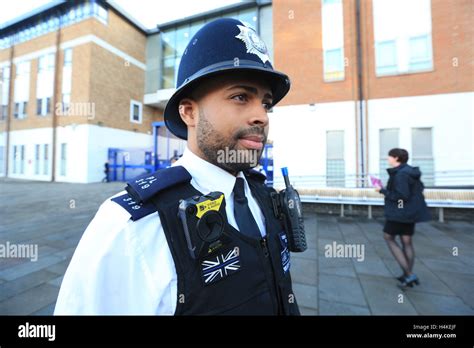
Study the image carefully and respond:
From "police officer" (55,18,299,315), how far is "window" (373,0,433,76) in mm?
10353

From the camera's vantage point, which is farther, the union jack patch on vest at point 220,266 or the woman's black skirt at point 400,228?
the woman's black skirt at point 400,228

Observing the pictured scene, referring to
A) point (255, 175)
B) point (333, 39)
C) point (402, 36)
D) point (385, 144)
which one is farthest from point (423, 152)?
point (255, 175)

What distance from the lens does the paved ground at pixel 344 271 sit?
2635 millimetres

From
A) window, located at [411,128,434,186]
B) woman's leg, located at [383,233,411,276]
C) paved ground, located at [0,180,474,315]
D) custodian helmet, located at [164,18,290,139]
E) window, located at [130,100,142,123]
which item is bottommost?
paved ground, located at [0,180,474,315]

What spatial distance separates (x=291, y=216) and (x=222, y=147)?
52cm

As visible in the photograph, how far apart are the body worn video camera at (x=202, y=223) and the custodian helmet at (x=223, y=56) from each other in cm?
52

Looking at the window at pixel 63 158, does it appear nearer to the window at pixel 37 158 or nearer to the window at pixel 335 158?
the window at pixel 37 158

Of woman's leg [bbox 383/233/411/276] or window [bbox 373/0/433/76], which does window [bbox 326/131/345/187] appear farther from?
woman's leg [bbox 383/233/411/276]

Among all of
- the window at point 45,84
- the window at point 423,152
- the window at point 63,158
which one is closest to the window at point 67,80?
the window at point 45,84

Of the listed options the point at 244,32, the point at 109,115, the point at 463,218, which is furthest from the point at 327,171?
the point at 109,115

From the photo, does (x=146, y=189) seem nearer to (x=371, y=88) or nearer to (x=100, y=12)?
(x=371, y=88)

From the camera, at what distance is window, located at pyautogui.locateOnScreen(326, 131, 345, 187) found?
9.31 m

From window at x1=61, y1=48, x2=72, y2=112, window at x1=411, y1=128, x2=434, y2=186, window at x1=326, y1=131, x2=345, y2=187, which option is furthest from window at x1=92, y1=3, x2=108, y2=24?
window at x1=411, y1=128, x2=434, y2=186
